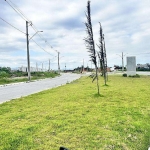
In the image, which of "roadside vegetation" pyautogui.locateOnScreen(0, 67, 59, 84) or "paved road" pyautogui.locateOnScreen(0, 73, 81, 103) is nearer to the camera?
"paved road" pyautogui.locateOnScreen(0, 73, 81, 103)

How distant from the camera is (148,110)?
8141mm

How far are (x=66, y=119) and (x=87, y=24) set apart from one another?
8205 mm

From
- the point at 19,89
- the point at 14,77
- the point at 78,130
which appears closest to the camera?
the point at 78,130

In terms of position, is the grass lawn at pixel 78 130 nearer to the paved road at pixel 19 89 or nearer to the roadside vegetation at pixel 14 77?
the paved road at pixel 19 89

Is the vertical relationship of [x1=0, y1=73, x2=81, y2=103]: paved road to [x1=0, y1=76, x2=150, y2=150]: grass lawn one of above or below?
below

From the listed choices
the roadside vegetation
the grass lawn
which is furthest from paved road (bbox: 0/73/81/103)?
the roadside vegetation

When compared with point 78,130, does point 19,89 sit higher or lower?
lower

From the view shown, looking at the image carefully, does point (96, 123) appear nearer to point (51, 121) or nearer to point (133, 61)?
point (51, 121)

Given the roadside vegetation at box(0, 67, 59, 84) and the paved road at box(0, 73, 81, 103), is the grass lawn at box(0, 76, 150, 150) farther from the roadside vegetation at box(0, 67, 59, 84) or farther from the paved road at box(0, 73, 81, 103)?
the roadside vegetation at box(0, 67, 59, 84)

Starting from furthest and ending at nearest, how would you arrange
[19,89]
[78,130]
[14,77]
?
[14,77], [19,89], [78,130]

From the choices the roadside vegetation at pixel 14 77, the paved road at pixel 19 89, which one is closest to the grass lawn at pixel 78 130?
the paved road at pixel 19 89

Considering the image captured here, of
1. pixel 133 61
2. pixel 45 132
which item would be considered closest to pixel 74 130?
pixel 45 132

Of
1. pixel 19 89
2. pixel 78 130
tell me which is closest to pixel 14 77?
pixel 19 89

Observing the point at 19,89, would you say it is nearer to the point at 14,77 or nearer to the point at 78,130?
the point at 78,130
